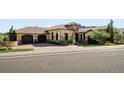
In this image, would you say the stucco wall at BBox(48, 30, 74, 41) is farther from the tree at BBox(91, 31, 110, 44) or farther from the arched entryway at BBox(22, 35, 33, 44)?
the tree at BBox(91, 31, 110, 44)

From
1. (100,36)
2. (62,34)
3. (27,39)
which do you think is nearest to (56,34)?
(62,34)

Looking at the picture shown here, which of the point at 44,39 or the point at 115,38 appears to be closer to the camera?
the point at 115,38

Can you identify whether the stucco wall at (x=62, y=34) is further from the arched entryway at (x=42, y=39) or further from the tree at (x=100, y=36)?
the tree at (x=100, y=36)

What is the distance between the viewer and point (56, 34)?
3822 cm

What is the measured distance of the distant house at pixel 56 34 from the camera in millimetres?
37862

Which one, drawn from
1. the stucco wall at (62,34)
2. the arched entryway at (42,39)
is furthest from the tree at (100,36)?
the arched entryway at (42,39)

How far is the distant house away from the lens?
37.9 meters

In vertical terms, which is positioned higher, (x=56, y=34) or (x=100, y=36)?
(x=56, y=34)

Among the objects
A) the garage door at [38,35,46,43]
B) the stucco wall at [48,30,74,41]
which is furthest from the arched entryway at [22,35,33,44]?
the stucco wall at [48,30,74,41]

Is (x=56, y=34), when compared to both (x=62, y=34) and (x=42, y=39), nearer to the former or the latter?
(x=62, y=34)
